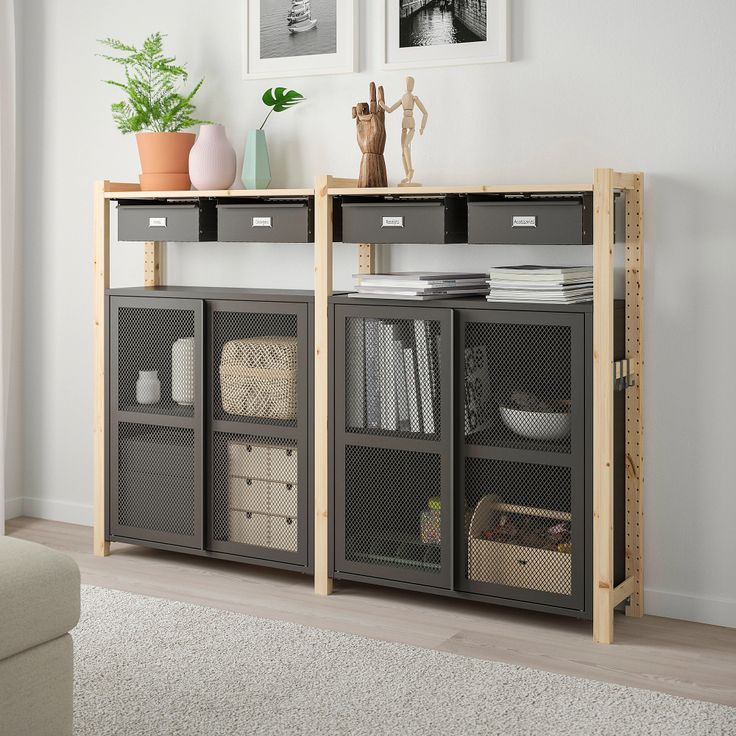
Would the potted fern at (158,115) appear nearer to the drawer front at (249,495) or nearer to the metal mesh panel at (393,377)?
the metal mesh panel at (393,377)

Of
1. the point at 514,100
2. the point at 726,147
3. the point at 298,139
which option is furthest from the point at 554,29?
the point at 298,139

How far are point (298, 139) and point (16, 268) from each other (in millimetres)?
1430

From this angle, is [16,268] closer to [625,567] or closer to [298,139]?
[298,139]

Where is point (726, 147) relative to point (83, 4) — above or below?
below

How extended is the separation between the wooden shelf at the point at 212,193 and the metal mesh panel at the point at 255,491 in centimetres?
81

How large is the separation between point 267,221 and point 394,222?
48 cm

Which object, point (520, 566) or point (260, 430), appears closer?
point (520, 566)

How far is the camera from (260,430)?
355 cm

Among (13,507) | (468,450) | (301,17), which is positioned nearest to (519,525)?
(468,450)

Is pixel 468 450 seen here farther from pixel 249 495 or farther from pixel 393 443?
pixel 249 495

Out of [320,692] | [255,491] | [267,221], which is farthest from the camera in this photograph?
[255,491]

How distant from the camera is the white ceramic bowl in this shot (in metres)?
3.11

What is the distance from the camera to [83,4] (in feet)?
13.9

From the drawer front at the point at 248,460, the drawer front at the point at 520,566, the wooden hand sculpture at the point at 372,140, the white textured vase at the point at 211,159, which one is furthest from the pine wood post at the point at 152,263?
the drawer front at the point at 520,566
